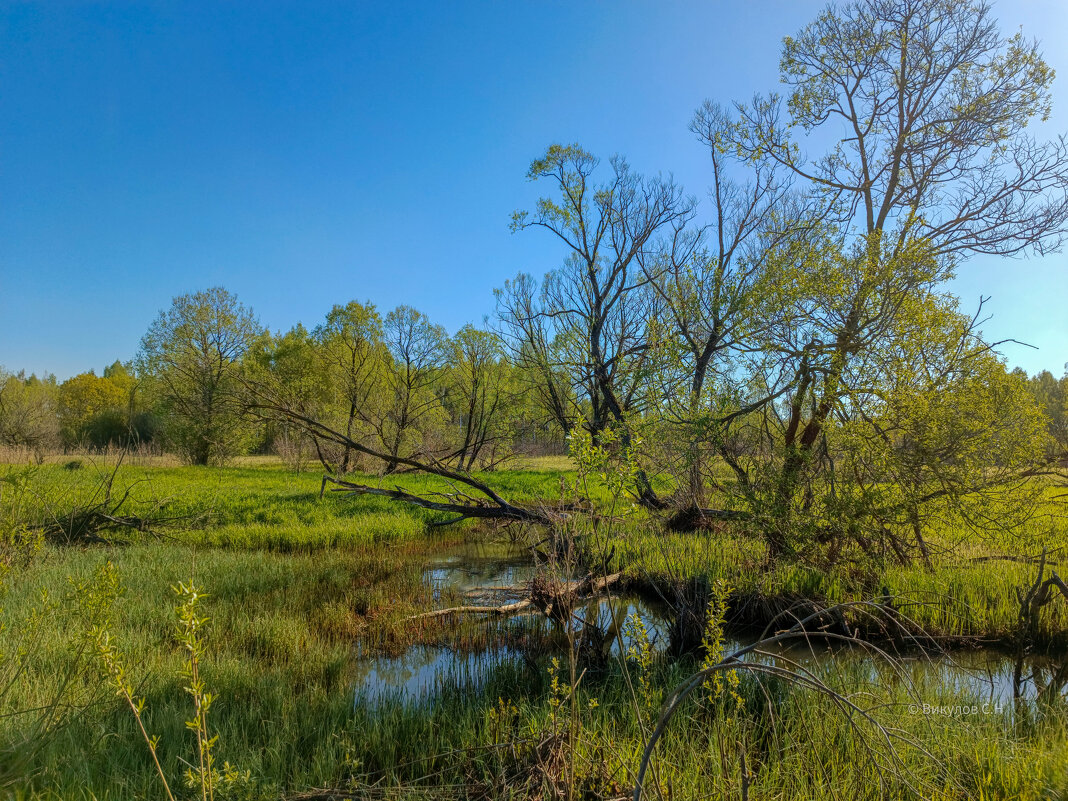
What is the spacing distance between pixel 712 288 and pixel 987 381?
657 centimetres

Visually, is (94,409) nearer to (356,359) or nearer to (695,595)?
(356,359)

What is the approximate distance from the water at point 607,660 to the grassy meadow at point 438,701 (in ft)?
0.47

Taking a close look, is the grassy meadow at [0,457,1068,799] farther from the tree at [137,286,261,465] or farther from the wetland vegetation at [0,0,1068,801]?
the tree at [137,286,261,465]

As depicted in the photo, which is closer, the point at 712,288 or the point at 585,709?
the point at 585,709

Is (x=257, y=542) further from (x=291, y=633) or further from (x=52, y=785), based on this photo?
(x=52, y=785)

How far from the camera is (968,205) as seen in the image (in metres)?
8.84

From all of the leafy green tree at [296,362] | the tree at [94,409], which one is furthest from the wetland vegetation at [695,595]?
the tree at [94,409]

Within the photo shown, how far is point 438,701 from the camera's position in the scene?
477cm

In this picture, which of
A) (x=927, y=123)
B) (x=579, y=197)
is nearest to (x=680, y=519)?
(x=927, y=123)

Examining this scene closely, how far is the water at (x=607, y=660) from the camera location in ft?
15.4

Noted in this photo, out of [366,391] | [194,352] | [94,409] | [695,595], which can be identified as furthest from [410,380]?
[94,409]

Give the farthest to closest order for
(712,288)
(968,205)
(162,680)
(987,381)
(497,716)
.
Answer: (712,288) → (968,205) → (987,381) → (162,680) → (497,716)

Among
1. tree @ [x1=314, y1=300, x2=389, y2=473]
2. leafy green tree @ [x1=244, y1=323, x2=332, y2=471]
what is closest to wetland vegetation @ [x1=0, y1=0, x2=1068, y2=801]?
tree @ [x1=314, y1=300, x2=389, y2=473]

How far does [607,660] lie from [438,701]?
6.80 ft
